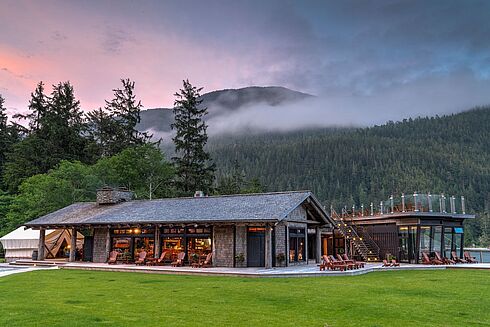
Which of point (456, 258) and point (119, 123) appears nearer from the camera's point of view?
point (456, 258)

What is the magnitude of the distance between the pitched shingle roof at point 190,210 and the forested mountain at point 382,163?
7385 centimetres

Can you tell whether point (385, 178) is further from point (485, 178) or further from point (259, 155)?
point (259, 155)

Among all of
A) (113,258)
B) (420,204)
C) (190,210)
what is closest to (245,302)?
(190,210)

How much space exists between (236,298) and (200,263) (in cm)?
1163

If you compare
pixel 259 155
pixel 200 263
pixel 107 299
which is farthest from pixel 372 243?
pixel 259 155

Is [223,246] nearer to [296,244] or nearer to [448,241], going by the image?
[296,244]

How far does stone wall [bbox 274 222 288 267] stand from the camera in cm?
2491

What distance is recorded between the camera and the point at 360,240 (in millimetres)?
31625

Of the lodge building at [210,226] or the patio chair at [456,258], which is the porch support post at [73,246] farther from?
the patio chair at [456,258]

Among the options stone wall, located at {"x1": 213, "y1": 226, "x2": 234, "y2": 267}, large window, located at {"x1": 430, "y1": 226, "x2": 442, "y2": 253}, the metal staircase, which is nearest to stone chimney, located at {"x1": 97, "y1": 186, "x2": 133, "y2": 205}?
stone wall, located at {"x1": 213, "y1": 226, "x2": 234, "y2": 267}

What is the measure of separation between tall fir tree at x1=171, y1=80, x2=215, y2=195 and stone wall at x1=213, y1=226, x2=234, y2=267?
2863 centimetres

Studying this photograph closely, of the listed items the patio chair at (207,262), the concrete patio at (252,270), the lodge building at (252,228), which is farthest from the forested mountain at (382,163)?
the patio chair at (207,262)

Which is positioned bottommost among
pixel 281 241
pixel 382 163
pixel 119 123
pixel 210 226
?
pixel 281 241

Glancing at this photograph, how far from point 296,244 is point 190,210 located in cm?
650
